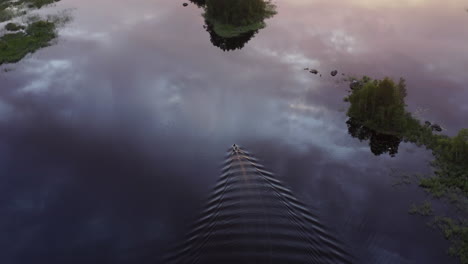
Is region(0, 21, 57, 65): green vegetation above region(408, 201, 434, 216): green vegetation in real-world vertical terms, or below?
above

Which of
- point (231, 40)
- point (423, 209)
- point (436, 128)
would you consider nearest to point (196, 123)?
point (423, 209)

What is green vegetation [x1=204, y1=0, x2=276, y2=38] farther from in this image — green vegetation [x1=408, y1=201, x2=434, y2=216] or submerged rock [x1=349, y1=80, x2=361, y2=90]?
green vegetation [x1=408, y1=201, x2=434, y2=216]

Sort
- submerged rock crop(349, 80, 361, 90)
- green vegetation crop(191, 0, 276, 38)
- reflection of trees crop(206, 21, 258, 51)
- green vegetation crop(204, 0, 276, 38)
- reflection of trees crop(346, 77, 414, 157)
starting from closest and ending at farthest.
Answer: reflection of trees crop(346, 77, 414, 157) < submerged rock crop(349, 80, 361, 90) < reflection of trees crop(206, 21, 258, 51) < green vegetation crop(191, 0, 276, 38) < green vegetation crop(204, 0, 276, 38)

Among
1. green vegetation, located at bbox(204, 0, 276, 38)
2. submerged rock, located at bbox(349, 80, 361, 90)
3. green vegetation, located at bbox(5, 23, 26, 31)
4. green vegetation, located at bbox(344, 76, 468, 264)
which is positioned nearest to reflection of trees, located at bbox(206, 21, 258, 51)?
green vegetation, located at bbox(204, 0, 276, 38)

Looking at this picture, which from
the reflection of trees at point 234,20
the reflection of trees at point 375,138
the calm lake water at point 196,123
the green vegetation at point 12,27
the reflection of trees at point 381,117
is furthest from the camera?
the green vegetation at point 12,27

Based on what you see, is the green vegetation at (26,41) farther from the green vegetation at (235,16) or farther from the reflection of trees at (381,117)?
the reflection of trees at (381,117)

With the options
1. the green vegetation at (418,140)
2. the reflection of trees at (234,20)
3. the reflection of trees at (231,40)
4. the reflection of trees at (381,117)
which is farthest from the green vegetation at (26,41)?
the reflection of trees at (381,117)

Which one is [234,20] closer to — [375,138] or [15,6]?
[375,138]

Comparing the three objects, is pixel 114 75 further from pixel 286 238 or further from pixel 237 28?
pixel 286 238
